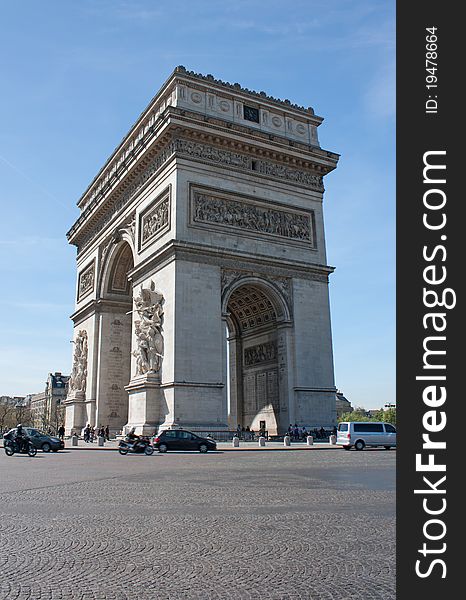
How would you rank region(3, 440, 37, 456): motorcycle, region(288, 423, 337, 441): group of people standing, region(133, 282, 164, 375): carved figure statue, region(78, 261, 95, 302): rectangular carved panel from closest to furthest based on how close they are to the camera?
region(3, 440, 37, 456): motorcycle → region(133, 282, 164, 375): carved figure statue → region(288, 423, 337, 441): group of people standing → region(78, 261, 95, 302): rectangular carved panel

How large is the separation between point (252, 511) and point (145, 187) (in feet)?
97.4

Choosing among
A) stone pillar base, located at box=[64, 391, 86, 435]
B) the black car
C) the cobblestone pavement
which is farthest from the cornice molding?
the cobblestone pavement

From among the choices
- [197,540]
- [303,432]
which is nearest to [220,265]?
[303,432]

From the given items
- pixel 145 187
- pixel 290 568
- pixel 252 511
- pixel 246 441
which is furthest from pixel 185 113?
pixel 290 568

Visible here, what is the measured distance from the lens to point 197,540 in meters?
6.50

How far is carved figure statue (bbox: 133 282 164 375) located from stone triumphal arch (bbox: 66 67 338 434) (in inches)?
3.0

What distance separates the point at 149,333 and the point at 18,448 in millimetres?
9796

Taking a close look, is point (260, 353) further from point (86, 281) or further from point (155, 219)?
point (86, 281)

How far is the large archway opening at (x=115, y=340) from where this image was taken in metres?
39.9

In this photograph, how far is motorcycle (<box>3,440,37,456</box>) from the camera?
2316cm

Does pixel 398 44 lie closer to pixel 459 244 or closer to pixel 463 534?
pixel 459 244

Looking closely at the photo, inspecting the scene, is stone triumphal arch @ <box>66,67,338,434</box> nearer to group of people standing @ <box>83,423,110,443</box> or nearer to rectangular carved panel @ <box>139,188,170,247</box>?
rectangular carved panel @ <box>139,188,170,247</box>

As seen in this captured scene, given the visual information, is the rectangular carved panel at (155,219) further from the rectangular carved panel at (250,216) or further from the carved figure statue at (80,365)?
the carved figure statue at (80,365)

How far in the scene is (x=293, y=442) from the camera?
30891 millimetres
